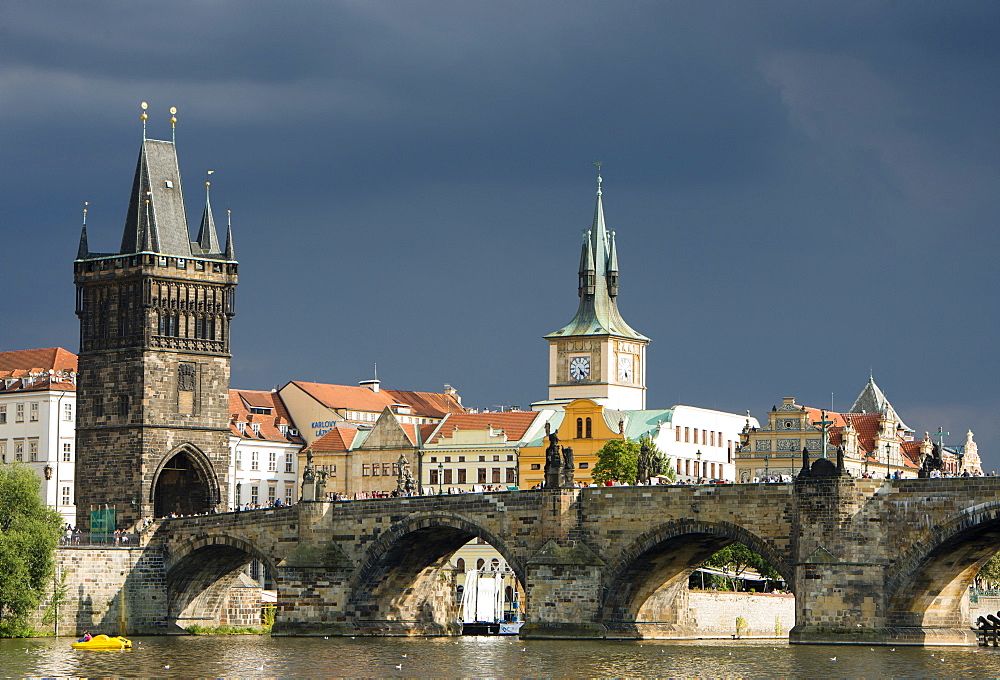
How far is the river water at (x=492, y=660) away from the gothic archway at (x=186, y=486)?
1981 centimetres

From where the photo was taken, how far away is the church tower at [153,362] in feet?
345

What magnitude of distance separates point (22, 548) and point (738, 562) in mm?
39471

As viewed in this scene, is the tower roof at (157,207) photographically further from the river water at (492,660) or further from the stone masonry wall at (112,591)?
the river water at (492,660)

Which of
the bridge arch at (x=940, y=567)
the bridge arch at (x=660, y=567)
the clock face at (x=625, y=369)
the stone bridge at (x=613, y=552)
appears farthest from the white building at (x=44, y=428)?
the bridge arch at (x=940, y=567)

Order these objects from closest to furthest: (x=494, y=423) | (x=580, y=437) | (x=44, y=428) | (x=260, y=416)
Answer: (x=44, y=428) → (x=580, y=437) → (x=494, y=423) → (x=260, y=416)

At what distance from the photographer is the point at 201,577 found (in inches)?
4021

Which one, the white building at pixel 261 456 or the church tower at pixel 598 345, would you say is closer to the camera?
the white building at pixel 261 456

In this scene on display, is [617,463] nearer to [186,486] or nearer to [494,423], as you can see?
[494,423]

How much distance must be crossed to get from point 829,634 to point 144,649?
28136mm

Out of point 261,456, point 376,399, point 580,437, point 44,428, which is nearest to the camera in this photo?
point 44,428

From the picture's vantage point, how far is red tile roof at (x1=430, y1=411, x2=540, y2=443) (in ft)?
461

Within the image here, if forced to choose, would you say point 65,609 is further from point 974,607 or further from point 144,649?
point 974,607

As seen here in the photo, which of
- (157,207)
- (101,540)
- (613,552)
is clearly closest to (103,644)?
(101,540)

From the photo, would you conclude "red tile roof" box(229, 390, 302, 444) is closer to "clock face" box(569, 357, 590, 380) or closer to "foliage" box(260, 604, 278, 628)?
"clock face" box(569, 357, 590, 380)
